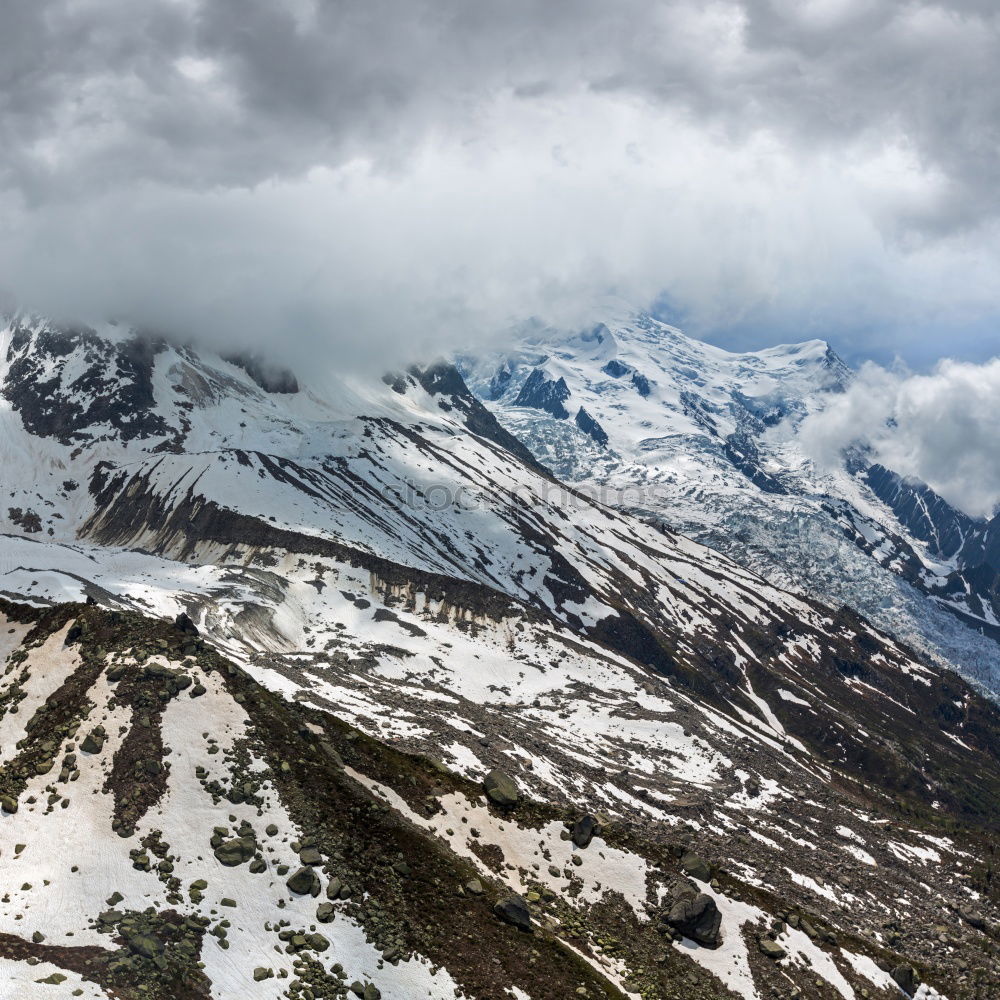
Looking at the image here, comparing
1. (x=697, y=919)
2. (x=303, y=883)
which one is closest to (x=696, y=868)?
(x=697, y=919)

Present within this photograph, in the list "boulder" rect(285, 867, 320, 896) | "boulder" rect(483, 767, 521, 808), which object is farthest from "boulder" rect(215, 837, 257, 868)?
"boulder" rect(483, 767, 521, 808)

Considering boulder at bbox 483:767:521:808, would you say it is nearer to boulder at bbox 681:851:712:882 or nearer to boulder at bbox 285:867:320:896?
boulder at bbox 681:851:712:882

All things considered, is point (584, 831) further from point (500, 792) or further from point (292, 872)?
point (292, 872)

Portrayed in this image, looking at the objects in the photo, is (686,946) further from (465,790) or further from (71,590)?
(71,590)

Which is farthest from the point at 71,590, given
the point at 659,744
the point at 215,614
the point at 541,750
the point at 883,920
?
the point at 883,920

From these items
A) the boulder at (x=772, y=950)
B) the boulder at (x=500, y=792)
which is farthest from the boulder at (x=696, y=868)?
the boulder at (x=500, y=792)

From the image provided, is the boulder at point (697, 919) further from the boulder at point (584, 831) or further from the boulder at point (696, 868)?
the boulder at point (584, 831)
